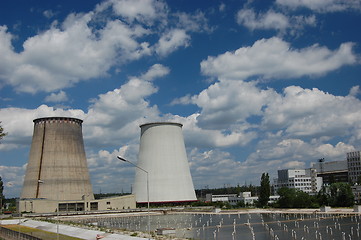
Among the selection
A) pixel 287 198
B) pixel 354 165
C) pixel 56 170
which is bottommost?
pixel 287 198

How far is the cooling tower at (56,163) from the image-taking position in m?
69.2

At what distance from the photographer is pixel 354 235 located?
99.9ft

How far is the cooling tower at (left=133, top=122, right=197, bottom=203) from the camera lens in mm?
75562

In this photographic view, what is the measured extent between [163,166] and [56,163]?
1948 cm

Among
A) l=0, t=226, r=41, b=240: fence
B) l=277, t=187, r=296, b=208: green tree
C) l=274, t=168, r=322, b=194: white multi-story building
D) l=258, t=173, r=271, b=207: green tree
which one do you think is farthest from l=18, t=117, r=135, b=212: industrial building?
l=274, t=168, r=322, b=194: white multi-story building

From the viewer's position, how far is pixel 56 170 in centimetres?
6906

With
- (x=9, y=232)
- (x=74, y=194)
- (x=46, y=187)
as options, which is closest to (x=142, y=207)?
(x=74, y=194)

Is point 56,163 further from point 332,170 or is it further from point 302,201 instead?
point 332,170

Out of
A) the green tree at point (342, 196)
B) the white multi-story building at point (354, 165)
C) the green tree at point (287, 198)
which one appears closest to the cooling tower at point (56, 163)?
the green tree at point (287, 198)

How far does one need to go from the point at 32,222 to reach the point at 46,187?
20871 mm

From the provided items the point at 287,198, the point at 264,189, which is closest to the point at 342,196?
the point at 287,198

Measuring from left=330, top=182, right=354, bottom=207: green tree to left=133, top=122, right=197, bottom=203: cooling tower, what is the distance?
2826 cm

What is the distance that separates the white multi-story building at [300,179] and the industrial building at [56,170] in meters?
63.4

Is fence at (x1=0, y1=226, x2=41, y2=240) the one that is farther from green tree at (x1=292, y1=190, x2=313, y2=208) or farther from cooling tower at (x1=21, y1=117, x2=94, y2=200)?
green tree at (x1=292, y1=190, x2=313, y2=208)
